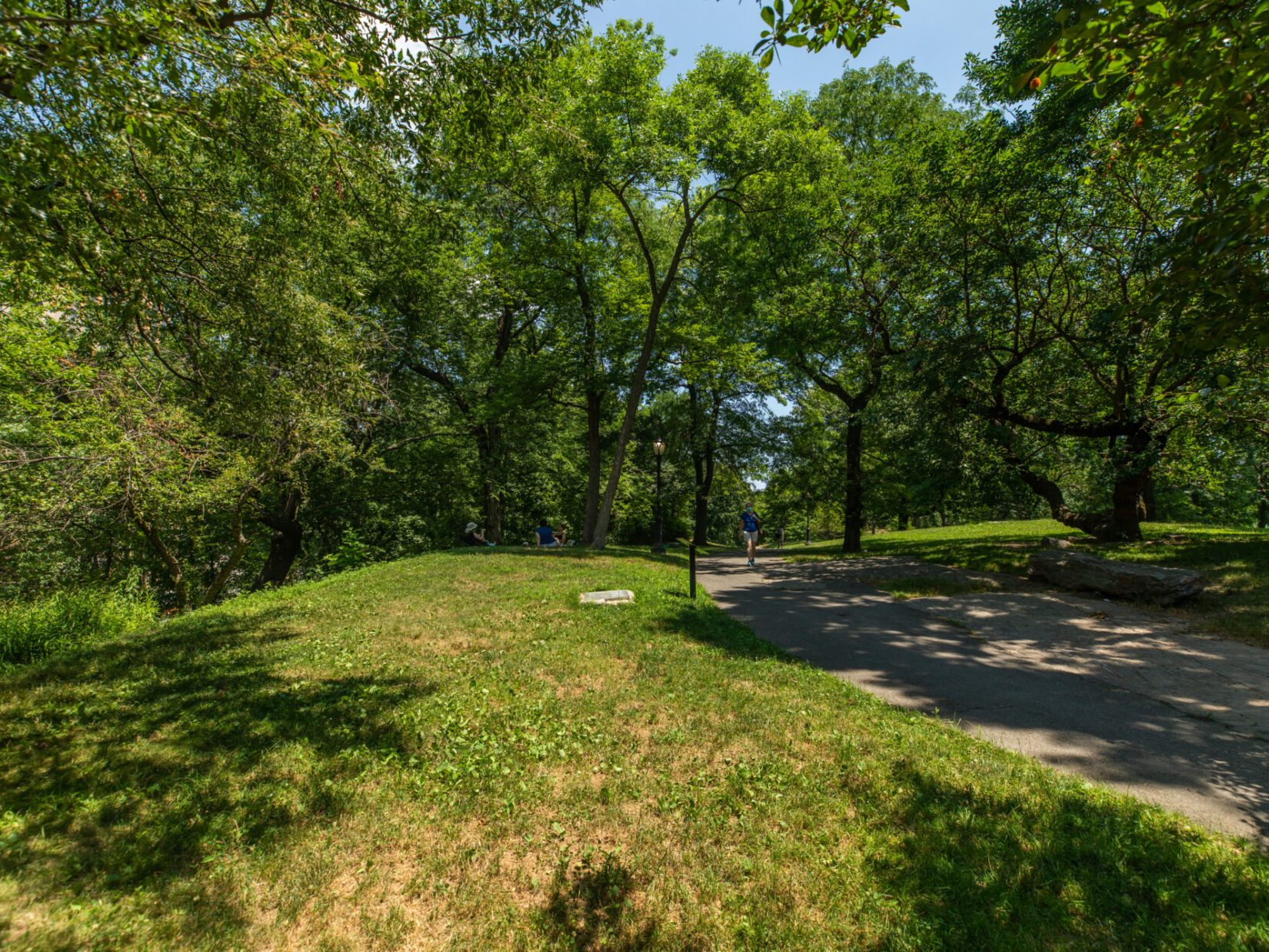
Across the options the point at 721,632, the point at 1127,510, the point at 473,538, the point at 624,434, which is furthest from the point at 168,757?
the point at 1127,510

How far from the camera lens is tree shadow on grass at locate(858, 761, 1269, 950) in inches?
94.3

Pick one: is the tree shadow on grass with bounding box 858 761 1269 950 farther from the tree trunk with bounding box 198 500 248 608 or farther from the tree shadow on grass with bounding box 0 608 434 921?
the tree trunk with bounding box 198 500 248 608

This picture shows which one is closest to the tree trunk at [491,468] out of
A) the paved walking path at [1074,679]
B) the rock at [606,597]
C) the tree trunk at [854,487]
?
the tree trunk at [854,487]

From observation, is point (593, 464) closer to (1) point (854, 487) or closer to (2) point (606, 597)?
(1) point (854, 487)

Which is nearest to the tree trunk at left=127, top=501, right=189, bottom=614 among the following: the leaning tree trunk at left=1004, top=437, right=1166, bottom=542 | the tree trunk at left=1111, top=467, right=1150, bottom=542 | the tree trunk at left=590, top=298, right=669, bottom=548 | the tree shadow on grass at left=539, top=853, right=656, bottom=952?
the tree trunk at left=590, top=298, right=669, bottom=548

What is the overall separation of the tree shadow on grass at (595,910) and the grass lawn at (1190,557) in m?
8.34

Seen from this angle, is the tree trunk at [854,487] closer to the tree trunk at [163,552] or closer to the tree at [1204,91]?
the tree at [1204,91]

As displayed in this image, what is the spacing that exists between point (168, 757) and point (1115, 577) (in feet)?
39.8

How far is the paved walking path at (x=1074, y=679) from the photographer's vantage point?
3.78 m

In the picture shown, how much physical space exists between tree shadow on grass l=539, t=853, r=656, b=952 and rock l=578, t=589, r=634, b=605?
5614mm

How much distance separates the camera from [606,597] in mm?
8781

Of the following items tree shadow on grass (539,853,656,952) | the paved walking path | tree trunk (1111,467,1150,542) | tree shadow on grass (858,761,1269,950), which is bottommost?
tree shadow on grass (539,853,656,952)

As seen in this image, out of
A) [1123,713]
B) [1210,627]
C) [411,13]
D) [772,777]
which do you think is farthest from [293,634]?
[1210,627]

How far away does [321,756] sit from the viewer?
3799 mm
